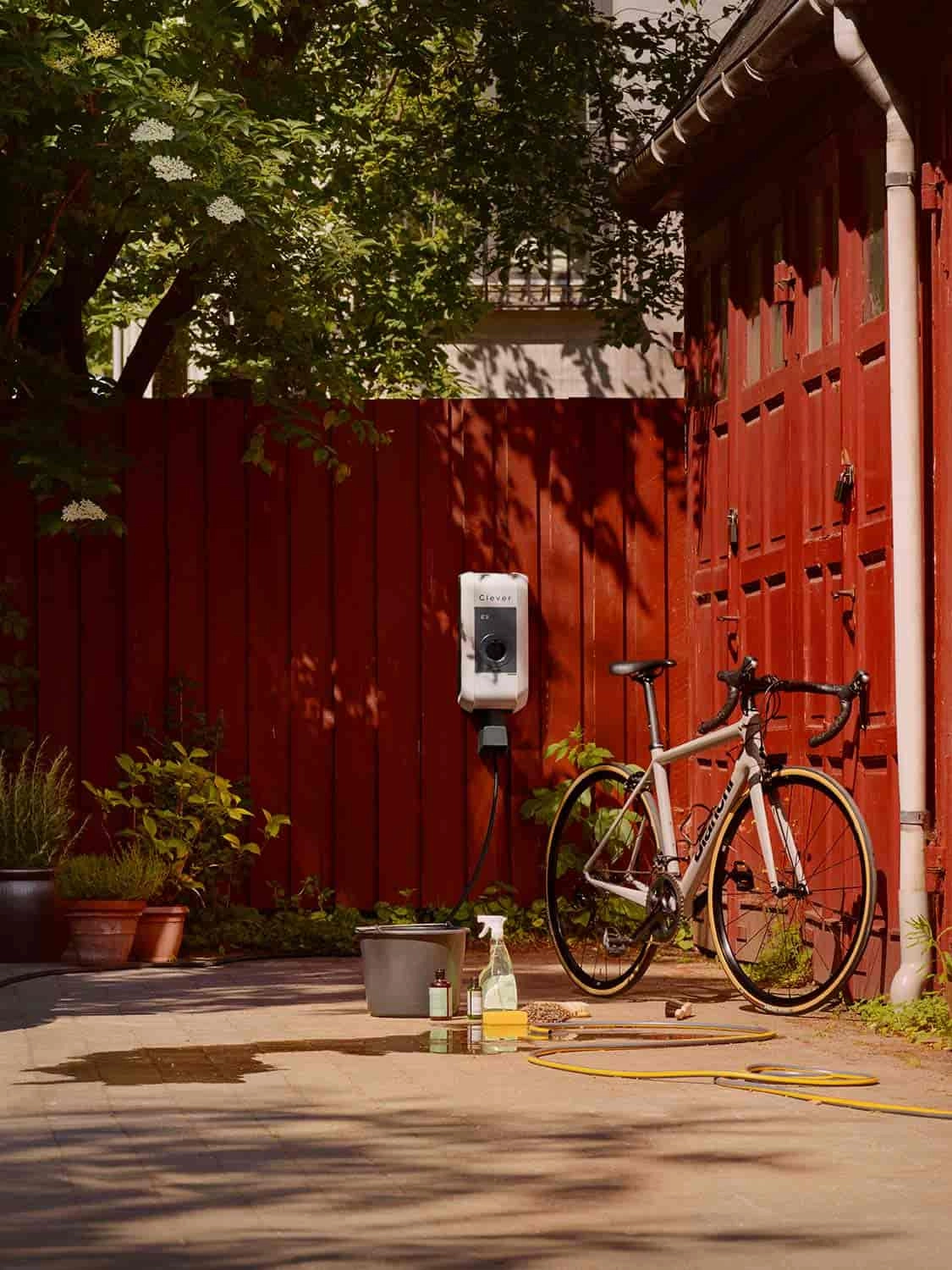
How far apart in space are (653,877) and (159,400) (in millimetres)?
3960

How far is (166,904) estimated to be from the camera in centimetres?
1048

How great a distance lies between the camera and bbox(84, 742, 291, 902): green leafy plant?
1046 cm

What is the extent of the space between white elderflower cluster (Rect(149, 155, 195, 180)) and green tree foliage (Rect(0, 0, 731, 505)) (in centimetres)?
1

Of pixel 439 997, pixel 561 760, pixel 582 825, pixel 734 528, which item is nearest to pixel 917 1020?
pixel 439 997

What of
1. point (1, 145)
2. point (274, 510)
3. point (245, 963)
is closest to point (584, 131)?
point (274, 510)

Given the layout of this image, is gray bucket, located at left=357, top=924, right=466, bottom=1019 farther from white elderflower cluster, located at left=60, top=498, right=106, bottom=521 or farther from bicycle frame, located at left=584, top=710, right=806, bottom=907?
white elderflower cluster, located at left=60, top=498, right=106, bottom=521

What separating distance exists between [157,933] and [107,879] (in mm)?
388

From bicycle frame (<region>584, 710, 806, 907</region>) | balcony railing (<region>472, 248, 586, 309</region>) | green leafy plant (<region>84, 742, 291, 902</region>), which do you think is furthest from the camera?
balcony railing (<region>472, 248, 586, 309</region>)

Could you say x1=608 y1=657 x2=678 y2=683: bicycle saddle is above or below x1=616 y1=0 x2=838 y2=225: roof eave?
below

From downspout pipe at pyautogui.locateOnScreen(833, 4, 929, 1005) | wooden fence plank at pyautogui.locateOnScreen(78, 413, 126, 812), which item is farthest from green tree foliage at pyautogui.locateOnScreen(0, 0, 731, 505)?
downspout pipe at pyautogui.locateOnScreen(833, 4, 929, 1005)

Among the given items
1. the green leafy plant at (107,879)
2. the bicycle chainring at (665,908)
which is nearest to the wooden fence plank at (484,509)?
the green leafy plant at (107,879)

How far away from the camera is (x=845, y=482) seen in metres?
8.32

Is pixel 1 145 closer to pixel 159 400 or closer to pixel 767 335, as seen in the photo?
pixel 159 400

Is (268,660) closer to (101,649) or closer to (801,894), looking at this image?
(101,649)
